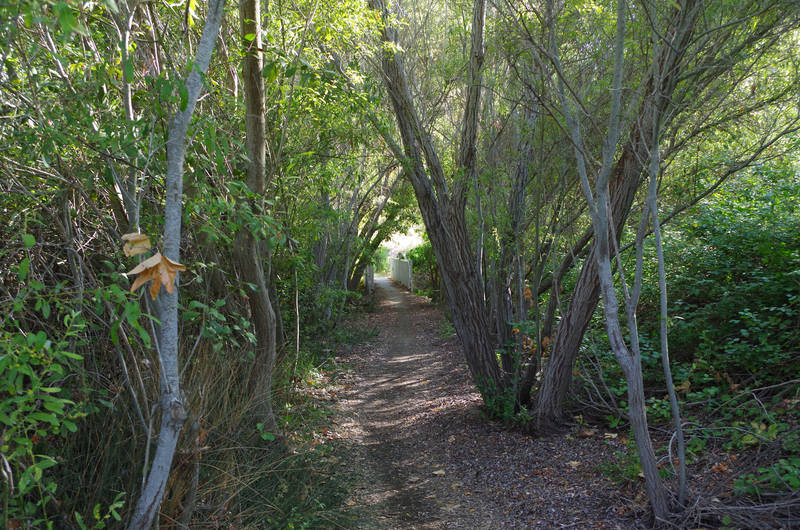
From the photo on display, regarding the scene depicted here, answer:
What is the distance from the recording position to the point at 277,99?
5652 mm

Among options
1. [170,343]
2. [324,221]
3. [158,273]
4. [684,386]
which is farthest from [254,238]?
[684,386]

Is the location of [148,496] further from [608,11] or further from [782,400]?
[608,11]

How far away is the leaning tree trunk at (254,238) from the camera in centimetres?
456

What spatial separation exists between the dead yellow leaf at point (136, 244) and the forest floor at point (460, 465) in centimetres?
327

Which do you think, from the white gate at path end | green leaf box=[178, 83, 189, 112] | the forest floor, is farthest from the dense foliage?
the white gate at path end

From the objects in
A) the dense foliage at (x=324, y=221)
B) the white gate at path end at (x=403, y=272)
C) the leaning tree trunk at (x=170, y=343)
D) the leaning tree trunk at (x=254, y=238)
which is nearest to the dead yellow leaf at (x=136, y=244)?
the dense foliage at (x=324, y=221)

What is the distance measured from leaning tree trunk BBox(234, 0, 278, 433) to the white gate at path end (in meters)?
18.0

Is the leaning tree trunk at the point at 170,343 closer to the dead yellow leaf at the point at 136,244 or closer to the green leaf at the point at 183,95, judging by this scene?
the green leaf at the point at 183,95

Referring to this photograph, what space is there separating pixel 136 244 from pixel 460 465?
4433mm

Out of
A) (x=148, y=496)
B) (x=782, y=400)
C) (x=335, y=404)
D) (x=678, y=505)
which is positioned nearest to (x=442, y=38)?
(x=335, y=404)

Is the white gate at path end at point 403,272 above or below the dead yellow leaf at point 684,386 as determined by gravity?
above

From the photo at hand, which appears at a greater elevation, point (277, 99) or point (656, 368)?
point (277, 99)

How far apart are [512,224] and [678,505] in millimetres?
3524

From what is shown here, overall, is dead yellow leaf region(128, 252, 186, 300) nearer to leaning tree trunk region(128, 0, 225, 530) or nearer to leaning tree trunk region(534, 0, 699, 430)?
leaning tree trunk region(128, 0, 225, 530)
